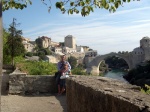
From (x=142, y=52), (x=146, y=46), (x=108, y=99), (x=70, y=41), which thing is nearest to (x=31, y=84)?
(x=108, y=99)

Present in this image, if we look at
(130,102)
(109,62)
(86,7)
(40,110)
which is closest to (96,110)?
(130,102)

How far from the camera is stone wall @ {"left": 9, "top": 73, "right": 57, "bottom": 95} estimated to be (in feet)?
31.5

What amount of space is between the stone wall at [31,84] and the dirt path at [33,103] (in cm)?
40

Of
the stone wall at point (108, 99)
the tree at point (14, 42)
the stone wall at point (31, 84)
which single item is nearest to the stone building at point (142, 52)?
the tree at point (14, 42)

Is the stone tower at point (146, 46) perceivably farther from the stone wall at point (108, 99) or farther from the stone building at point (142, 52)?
the stone wall at point (108, 99)

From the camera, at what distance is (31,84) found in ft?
32.2

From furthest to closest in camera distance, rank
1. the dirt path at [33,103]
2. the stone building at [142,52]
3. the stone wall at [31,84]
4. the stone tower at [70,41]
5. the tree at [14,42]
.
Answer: the stone tower at [70,41], the stone building at [142,52], the tree at [14,42], the stone wall at [31,84], the dirt path at [33,103]

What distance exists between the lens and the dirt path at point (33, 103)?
7.46 meters

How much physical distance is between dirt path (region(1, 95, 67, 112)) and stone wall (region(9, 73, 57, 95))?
0.40 m

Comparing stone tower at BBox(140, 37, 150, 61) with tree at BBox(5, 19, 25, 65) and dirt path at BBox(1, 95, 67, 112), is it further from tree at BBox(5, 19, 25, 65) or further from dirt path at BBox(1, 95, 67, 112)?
dirt path at BBox(1, 95, 67, 112)

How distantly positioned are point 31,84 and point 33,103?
1646 mm

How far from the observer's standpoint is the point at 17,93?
962 cm

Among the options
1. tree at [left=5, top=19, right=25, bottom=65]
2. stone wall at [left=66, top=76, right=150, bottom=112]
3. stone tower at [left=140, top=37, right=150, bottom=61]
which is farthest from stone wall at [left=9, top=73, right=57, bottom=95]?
stone tower at [left=140, top=37, right=150, bottom=61]

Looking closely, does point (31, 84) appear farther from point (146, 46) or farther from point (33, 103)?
point (146, 46)
